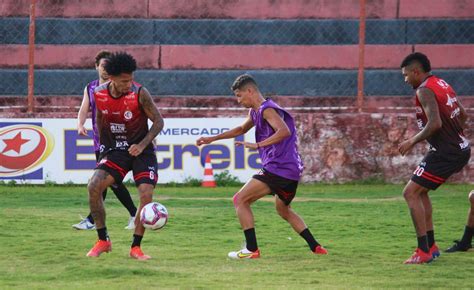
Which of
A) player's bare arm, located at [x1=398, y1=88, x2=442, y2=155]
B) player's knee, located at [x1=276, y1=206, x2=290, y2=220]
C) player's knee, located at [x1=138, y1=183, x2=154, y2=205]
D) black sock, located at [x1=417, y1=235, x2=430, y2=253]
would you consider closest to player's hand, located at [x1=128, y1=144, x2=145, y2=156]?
player's knee, located at [x1=138, y1=183, x2=154, y2=205]

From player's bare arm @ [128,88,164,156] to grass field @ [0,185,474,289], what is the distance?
106 centimetres

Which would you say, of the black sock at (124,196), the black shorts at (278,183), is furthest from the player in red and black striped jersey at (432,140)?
the black sock at (124,196)

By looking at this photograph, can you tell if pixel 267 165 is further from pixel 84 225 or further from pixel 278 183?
pixel 84 225

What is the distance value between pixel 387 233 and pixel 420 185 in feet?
7.81

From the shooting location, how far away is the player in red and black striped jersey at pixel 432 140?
400 inches

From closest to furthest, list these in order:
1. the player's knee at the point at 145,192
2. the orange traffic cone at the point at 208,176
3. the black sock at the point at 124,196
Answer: the player's knee at the point at 145,192 → the black sock at the point at 124,196 → the orange traffic cone at the point at 208,176

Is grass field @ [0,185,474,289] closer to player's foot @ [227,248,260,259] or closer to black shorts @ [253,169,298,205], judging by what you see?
player's foot @ [227,248,260,259]

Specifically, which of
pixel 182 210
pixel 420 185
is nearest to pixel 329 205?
pixel 182 210

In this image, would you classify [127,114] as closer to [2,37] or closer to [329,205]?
[329,205]

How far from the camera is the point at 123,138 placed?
10523 mm

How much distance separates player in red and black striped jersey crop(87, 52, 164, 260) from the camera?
10.2 metres

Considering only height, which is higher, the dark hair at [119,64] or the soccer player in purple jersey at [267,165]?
the dark hair at [119,64]

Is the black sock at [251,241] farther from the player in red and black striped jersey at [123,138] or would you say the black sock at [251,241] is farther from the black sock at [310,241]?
the player in red and black striped jersey at [123,138]

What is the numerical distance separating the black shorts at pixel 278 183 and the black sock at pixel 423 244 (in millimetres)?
1350
